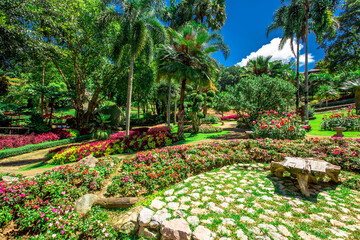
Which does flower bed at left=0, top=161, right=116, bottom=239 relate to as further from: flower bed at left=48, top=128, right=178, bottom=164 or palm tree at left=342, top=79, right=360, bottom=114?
palm tree at left=342, top=79, right=360, bottom=114

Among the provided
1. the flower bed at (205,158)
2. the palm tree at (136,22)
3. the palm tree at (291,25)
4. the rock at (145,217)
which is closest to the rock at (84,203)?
the flower bed at (205,158)

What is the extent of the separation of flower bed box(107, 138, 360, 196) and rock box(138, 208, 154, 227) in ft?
3.44

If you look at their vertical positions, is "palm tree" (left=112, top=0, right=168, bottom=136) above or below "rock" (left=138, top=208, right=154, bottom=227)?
above

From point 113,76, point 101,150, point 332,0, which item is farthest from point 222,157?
point 332,0

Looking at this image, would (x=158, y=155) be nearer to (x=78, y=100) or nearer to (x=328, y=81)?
(x=78, y=100)

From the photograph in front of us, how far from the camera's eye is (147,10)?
410 inches

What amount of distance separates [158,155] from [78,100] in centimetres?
1505

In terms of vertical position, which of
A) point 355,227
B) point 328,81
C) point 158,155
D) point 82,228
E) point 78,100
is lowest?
point 82,228

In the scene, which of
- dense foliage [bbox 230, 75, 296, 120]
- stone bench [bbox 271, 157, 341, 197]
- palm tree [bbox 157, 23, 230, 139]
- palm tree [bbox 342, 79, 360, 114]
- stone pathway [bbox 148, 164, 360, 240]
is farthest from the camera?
palm tree [bbox 342, 79, 360, 114]

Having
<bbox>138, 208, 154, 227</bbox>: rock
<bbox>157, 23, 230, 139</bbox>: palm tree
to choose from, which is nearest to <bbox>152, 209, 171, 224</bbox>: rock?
<bbox>138, 208, 154, 227</bbox>: rock

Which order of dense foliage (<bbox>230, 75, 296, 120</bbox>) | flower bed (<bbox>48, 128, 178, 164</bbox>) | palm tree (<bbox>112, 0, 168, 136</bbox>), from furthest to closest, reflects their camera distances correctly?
dense foliage (<bbox>230, 75, 296, 120</bbox>)
palm tree (<bbox>112, 0, 168, 136</bbox>)
flower bed (<bbox>48, 128, 178, 164</bbox>)

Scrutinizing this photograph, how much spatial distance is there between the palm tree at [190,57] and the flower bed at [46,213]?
320 inches

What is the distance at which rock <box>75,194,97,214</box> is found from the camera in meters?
3.54

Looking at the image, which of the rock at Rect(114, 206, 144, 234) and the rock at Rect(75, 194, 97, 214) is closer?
the rock at Rect(114, 206, 144, 234)
